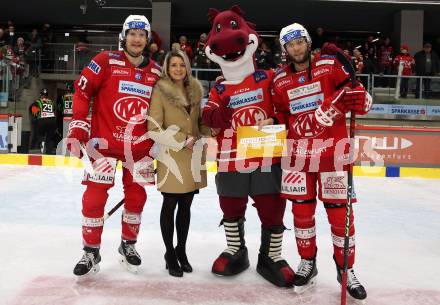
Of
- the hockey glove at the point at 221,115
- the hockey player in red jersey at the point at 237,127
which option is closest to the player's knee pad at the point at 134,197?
the hockey player in red jersey at the point at 237,127

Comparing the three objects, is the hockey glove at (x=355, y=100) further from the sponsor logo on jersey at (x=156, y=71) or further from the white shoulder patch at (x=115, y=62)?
the white shoulder patch at (x=115, y=62)

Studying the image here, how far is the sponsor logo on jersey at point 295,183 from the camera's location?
217 centimetres

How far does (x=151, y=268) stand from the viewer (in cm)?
246

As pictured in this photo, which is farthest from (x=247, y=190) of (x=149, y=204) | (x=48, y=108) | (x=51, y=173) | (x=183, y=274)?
(x=48, y=108)

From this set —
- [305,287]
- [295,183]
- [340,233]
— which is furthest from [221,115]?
[305,287]

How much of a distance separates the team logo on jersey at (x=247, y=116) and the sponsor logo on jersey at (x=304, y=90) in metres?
0.20

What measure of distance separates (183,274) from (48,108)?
751cm

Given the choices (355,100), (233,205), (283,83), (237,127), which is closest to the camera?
(355,100)

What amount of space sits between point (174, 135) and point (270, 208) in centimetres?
66

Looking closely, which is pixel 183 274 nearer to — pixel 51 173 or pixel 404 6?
pixel 51 173

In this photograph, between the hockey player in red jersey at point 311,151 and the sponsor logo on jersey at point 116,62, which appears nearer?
the hockey player in red jersey at point 311,151

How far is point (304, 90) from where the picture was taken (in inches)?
85.8

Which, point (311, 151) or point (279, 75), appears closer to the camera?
point (311, 151)

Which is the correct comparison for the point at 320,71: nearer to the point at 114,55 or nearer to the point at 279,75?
the point at 279,75
